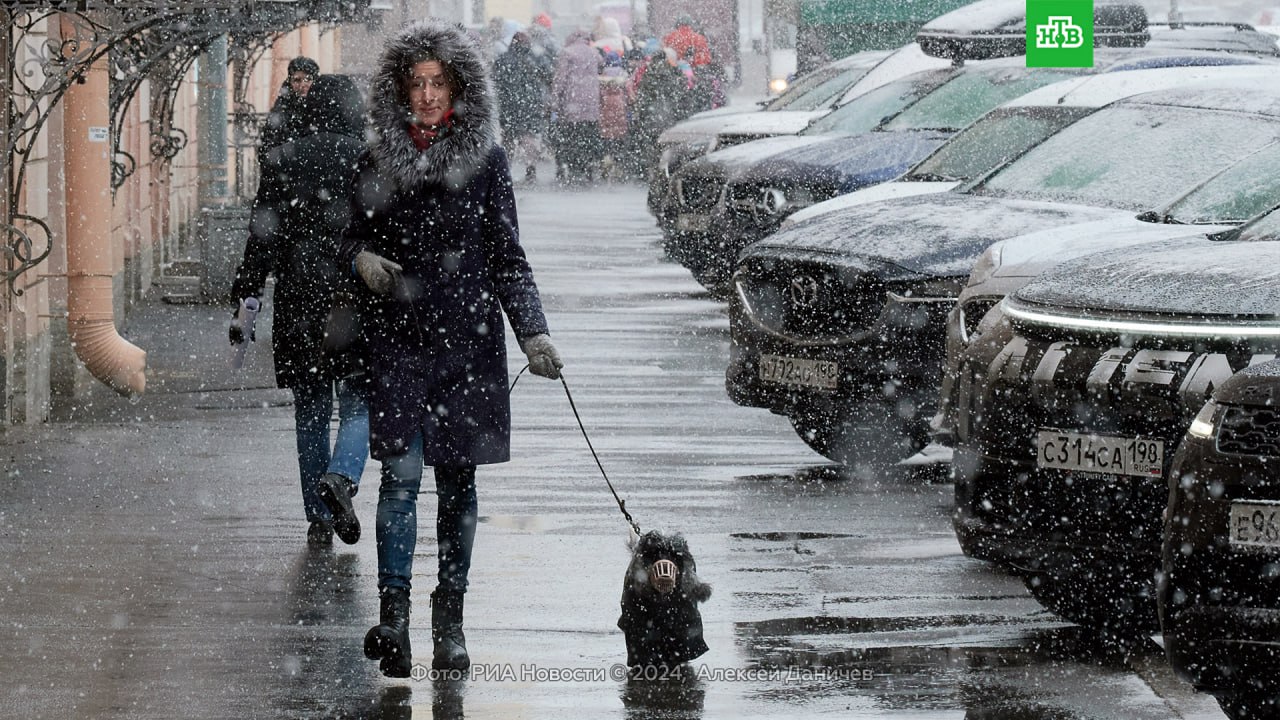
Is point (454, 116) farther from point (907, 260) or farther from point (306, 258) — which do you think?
point (907, 260)

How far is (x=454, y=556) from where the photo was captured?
6.82 m

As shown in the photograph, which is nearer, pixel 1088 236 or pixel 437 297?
pixel 437 297

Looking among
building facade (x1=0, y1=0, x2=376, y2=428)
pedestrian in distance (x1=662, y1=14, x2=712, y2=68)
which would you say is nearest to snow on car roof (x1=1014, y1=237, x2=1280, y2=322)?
building facade (x1=0, y1=0, x2=376, y2=428)

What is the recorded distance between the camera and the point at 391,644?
21.6 feet

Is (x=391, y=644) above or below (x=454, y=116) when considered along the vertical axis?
below

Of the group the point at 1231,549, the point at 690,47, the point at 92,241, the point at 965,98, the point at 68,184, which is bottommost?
the point at 1231,549

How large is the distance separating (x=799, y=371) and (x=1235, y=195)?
90.2 inches

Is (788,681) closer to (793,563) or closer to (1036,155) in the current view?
(793,563)

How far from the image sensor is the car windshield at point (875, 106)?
16281 mm

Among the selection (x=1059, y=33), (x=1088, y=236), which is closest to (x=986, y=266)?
(x=1088, y=236)

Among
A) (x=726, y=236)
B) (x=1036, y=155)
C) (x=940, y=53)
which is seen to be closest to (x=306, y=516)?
(x=1036, y=155)

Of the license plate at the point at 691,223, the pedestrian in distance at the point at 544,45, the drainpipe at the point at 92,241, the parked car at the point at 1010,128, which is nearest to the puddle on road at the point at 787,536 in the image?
the parked car at the point at 1010,128

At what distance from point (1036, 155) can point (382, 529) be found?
4979mm

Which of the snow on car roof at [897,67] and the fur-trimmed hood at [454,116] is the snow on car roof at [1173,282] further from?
the snow on car roof at [897,67]
